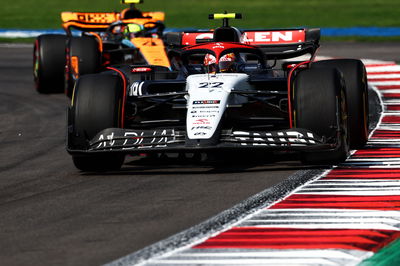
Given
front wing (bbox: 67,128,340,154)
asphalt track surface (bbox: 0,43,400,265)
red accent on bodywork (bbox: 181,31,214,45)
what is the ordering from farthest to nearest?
red accent on bodywork (bbox: 181,31,214,45) → front wing (bbox: 67,128,340,154) → asphalt track surface (bbox: 0,43,400,265)

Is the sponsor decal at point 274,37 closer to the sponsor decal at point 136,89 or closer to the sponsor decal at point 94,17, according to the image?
the sponsor decal at point 136,89

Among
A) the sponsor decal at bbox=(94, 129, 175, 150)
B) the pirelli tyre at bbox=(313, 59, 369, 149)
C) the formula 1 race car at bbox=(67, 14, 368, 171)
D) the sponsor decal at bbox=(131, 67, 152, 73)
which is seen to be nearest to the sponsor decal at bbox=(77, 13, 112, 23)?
the sponsor decal at bbox=(131, 67, 152, 73)

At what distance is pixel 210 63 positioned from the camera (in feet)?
41.3

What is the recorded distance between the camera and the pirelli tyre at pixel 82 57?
18469 mm

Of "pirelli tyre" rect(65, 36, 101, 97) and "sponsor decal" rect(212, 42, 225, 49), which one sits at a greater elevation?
"sponsor decal" rect(212, 42, 225, 49)

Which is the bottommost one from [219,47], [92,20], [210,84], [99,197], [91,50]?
[92,20]

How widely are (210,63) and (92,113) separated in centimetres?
203

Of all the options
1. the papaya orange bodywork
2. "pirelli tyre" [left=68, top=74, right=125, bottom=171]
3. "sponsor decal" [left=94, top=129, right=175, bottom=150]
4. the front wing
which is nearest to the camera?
the front wing

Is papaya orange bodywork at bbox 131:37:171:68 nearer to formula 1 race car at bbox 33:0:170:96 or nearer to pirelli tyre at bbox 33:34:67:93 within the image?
formula 1 race car at bbox 33:0:170:96

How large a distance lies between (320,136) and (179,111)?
2.05m

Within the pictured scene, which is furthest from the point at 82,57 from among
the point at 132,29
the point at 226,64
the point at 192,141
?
the point at 192,141

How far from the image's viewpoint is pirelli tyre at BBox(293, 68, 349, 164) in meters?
10.7

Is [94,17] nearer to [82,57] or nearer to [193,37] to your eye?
[82,57]

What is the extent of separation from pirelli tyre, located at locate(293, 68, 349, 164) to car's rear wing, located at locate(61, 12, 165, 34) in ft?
38.4
